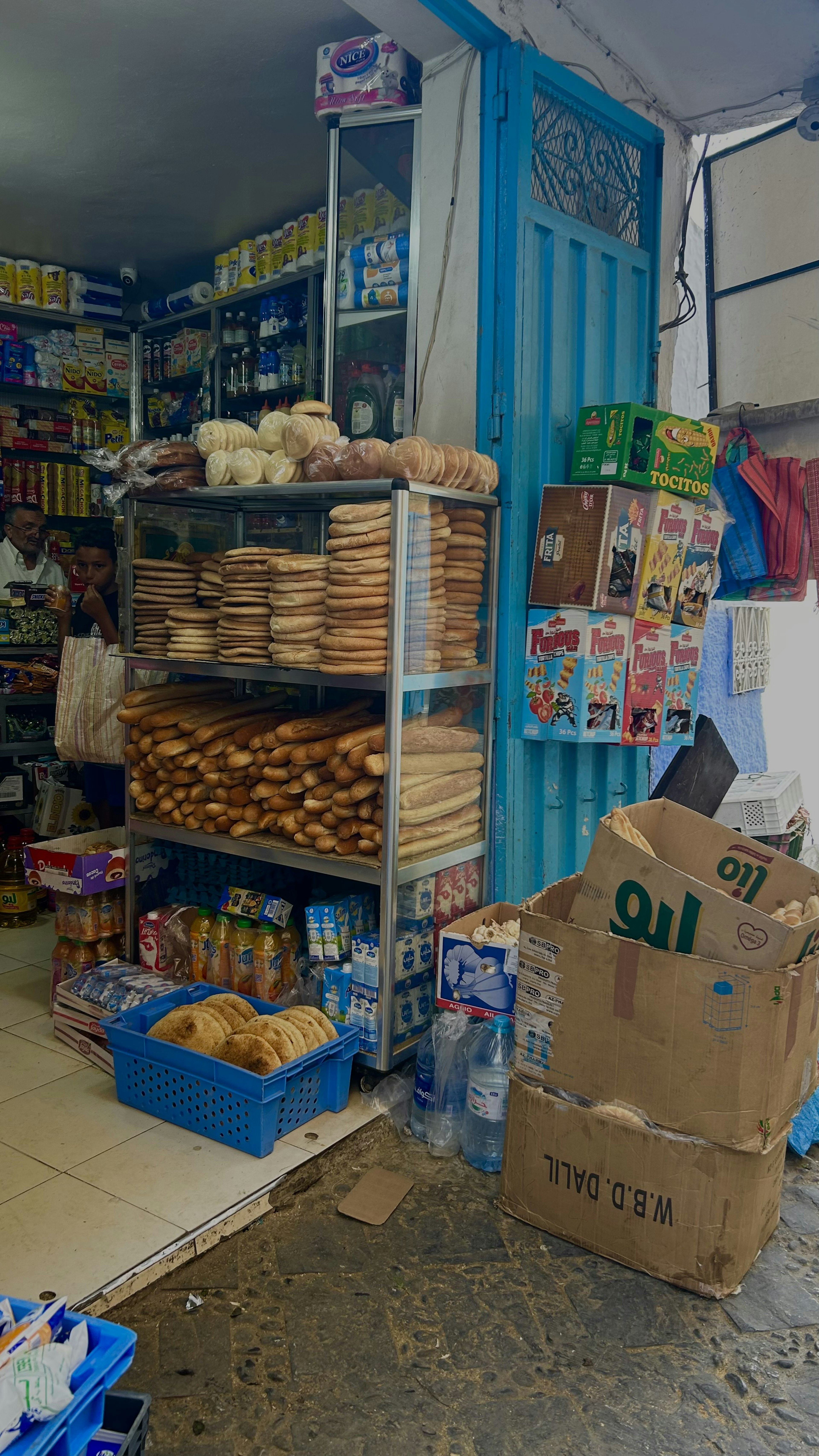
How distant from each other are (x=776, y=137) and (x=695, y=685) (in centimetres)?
263

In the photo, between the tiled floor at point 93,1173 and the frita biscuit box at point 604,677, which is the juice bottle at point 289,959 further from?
the frita biscuit box at point 604,677

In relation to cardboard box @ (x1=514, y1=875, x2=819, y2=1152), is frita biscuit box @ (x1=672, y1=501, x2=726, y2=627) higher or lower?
higher

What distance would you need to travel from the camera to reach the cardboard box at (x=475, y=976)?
2885 millimetres

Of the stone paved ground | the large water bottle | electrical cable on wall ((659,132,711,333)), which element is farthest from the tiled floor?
electrical cable on wall ((659,132,711,333))

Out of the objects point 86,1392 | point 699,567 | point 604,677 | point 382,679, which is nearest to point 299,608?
point 382,679

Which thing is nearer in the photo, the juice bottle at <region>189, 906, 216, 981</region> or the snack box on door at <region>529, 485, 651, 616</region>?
the snack box on door at <region>529, 485, 651, 616</region>

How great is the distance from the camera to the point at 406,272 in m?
3.63

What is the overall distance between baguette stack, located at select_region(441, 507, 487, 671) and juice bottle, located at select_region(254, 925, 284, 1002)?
1153 millimetres

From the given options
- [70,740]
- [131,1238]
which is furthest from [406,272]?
[131,1238]

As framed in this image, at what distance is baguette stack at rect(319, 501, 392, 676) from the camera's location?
9.68ft

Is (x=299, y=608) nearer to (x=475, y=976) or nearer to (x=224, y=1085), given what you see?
(x=475, y=976)

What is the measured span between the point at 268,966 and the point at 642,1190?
156 cm

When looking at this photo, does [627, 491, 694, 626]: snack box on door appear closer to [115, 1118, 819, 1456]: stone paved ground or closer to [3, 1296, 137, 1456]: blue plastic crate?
[115, 1118, 819, 1456]: stone paved ground

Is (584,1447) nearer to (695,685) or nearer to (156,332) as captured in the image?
(695,685)
